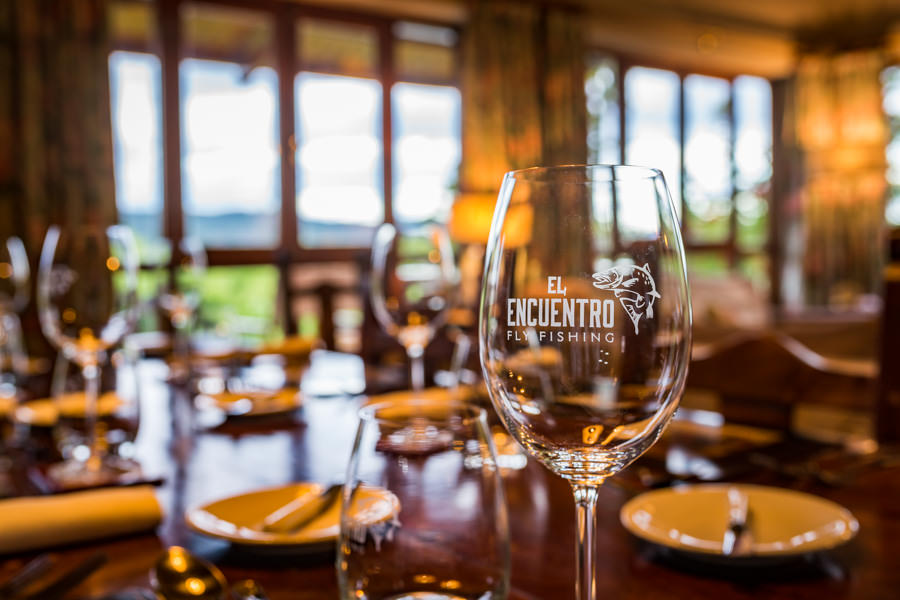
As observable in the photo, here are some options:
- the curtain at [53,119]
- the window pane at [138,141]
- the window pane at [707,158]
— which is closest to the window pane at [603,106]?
the window pane at [707,158]

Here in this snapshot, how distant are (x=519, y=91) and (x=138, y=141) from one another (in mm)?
2671

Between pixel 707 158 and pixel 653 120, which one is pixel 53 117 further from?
pixel 707 158

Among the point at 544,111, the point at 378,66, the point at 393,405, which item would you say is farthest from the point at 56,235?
the point at 544,111

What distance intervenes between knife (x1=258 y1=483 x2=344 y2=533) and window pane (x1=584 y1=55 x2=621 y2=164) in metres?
6.69

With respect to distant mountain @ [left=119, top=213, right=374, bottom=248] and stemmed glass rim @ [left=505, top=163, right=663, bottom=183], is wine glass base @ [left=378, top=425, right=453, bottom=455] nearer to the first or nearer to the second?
stemmed glass rim @ [left=505, top=163, right=663, bottom=183]

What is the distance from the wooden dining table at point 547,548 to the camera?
61 cm

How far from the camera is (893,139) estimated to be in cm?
834

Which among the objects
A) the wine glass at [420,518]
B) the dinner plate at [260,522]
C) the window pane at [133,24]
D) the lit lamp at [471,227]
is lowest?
the dinner plate at [260,522]

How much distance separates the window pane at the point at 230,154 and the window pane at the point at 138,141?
0.16 meters

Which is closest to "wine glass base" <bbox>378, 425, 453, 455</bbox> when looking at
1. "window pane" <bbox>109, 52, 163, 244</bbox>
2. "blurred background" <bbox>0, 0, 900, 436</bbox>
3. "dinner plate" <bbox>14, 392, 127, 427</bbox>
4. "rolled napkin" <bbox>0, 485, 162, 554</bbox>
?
"rolled napkin" <bbox>0, 485, 162, 554</bbox>

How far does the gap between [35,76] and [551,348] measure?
5.08 meters

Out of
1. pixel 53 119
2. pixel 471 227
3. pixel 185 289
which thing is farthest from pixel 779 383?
pixel 53 119

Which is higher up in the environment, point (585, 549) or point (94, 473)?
point (585, 549)

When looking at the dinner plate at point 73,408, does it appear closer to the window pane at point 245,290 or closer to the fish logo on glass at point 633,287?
the fish logo on glass at point 633,287
